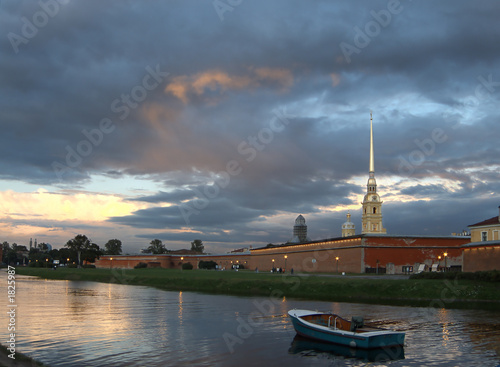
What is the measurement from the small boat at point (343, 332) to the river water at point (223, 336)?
53cm

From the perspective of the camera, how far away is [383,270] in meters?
84.8

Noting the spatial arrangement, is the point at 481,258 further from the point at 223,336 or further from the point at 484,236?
the point at 223,336

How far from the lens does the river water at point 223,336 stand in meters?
25.0

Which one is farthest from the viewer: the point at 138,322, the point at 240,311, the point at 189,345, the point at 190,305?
the point at 190,305

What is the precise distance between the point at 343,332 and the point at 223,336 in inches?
308

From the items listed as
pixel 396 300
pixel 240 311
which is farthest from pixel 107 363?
pixel 396 300

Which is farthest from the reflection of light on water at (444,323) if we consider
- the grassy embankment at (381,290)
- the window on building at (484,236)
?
the window on building at (484,236)

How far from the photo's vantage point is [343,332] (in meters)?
28.2

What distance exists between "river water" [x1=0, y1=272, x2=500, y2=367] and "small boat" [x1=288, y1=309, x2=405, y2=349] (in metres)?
0.53

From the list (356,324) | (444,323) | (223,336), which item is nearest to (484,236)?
(444,323)

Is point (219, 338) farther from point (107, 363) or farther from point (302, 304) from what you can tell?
point (302, 304)

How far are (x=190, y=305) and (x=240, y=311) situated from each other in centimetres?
716

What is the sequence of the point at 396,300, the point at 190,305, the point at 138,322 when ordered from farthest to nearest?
1. the point at 396,300
2. the point at 190,305
3. the point at 138,322

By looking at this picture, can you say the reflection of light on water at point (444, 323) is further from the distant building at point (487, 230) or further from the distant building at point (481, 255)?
the distant building at point (487, 230)
